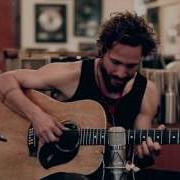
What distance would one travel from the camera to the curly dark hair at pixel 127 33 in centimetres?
171

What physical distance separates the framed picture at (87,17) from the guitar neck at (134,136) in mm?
3237

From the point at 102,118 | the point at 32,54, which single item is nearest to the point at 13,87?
the point at 102,118

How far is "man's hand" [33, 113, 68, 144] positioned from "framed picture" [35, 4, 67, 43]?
3130 mm

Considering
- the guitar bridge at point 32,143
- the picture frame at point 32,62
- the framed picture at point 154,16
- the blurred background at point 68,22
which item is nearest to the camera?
the guitar bridge at point 32,143

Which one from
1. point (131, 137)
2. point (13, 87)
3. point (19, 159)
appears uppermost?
point (13, 87)

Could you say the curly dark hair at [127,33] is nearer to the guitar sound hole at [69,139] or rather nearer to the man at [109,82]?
the man at [109,82]

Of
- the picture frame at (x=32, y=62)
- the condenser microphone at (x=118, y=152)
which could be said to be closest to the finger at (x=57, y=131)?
the condenser microphone at (x=118, y=152)

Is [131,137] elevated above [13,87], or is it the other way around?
[13,87]

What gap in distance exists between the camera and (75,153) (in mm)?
1761

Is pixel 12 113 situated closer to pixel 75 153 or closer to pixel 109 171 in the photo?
pixel 75 153

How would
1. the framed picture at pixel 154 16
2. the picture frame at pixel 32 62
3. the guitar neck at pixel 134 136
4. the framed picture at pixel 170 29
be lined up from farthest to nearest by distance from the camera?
the framed picture at pixel 154 16 → the framed picture at pixel 170 29 → the picture frame at pixel 32 62 → the guitar neck at pixel 134 136

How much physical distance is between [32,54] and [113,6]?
7.43 feet

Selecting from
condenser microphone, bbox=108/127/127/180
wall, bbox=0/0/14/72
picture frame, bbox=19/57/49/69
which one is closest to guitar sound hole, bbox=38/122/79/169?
condenser microphone, bbox=108/127/127/180

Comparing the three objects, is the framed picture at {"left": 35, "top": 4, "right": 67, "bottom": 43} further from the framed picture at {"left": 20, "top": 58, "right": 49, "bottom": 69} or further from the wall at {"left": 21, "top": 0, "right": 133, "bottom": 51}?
the framed picture at {"left": 20, "top": 58, "right": 49, "bottom": 69}
